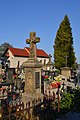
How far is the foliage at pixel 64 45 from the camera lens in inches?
1276

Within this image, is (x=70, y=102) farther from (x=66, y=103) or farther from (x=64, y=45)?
(x=64, y=45)

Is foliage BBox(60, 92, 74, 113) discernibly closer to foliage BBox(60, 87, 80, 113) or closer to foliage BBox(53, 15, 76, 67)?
foliage BBox(60, 87, 80, 113)

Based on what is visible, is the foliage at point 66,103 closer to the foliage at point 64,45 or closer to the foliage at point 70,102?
the foliage at point 70,102

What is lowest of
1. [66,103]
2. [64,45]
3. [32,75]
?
[66,103]

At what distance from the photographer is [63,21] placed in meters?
34.4

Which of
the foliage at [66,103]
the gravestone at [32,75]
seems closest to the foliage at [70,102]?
the foliage at [66,103]

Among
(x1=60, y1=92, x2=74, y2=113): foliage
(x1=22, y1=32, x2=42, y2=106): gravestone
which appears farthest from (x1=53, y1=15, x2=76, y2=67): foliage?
(x1=60, y1=92, x2=74, y2=113): foliage

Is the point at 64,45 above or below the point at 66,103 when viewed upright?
above

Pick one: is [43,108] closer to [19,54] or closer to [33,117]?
[33,117]

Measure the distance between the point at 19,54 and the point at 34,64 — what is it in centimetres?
3186

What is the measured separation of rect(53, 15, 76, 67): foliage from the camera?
32406 mm

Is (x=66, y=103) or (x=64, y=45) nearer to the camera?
(x=66, y=103)

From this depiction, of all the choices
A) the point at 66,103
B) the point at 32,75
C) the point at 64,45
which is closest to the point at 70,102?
the point at 66,103

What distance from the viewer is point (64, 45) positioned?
111 feet
